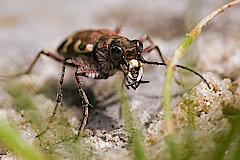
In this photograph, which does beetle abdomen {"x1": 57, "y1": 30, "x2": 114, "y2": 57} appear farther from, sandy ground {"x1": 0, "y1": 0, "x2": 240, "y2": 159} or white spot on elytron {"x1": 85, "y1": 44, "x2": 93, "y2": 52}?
sandy ground {"x1": 0, "y1": 0, "x2": 240, "y2": 159}

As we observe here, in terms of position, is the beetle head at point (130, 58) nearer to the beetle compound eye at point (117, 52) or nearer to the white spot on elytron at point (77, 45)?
the beetle compound eye at point (117, 52)

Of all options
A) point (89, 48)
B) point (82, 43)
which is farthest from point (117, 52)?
point (82, 43)

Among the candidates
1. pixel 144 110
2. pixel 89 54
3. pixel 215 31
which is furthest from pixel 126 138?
pixel 215 31

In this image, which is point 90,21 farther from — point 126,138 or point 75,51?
point 126,138

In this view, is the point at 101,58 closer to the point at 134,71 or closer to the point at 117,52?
the point at 117,52

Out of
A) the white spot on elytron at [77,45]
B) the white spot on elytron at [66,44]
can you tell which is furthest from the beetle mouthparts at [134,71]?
the white spot on elytron at [66,44]
